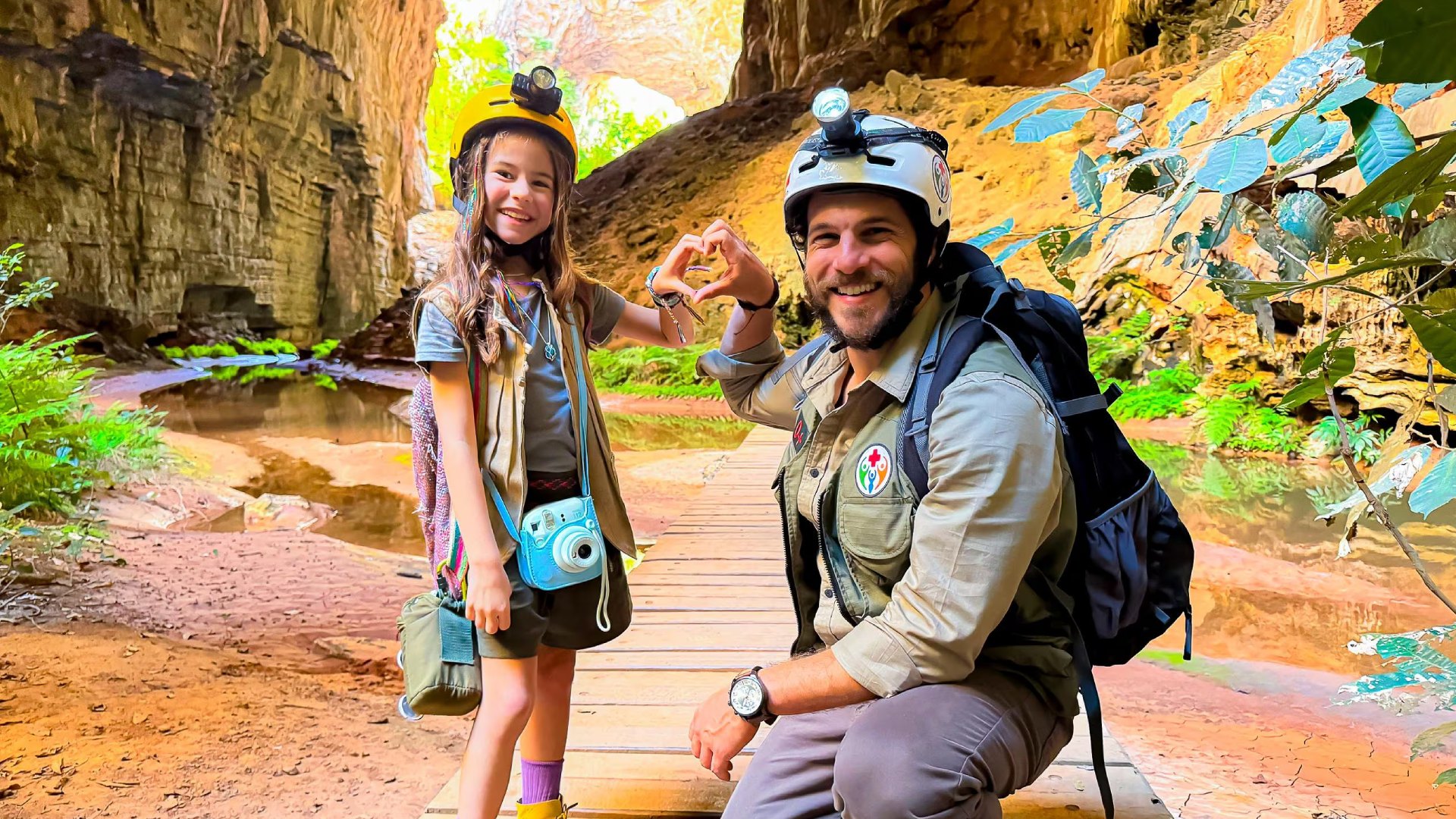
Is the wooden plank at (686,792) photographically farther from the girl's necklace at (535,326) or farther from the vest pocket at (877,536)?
the girl's necklace at (535,326)

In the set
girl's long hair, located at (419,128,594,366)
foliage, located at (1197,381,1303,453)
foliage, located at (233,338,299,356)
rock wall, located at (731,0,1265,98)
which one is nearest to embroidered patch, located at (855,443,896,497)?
girl's long hair, located at (419,128,594,366)

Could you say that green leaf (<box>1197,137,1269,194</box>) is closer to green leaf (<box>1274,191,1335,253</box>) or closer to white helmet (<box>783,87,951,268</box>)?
green leaf (<box>1274,191,1335,253</box>)

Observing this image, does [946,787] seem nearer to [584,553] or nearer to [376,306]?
[584,553]

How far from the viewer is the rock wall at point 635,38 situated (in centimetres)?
4853

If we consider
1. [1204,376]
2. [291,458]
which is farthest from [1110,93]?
[291,458]

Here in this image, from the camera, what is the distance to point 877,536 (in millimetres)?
1316

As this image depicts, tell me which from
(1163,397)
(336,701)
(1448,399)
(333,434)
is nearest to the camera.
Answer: (1448,399)

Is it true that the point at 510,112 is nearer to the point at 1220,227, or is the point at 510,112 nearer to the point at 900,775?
the point at 1220,227

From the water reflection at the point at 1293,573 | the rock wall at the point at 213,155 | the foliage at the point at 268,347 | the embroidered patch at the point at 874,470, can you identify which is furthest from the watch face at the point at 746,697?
the foliage at the point at 268,347

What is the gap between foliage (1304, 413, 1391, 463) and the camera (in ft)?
17.6

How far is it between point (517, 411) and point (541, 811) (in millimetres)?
798

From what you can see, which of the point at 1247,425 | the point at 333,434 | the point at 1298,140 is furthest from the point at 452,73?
the point at 1298,140

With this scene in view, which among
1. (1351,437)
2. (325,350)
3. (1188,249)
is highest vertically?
(1188,249)

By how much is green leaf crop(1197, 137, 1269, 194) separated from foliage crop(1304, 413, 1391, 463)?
5213 millimetres
